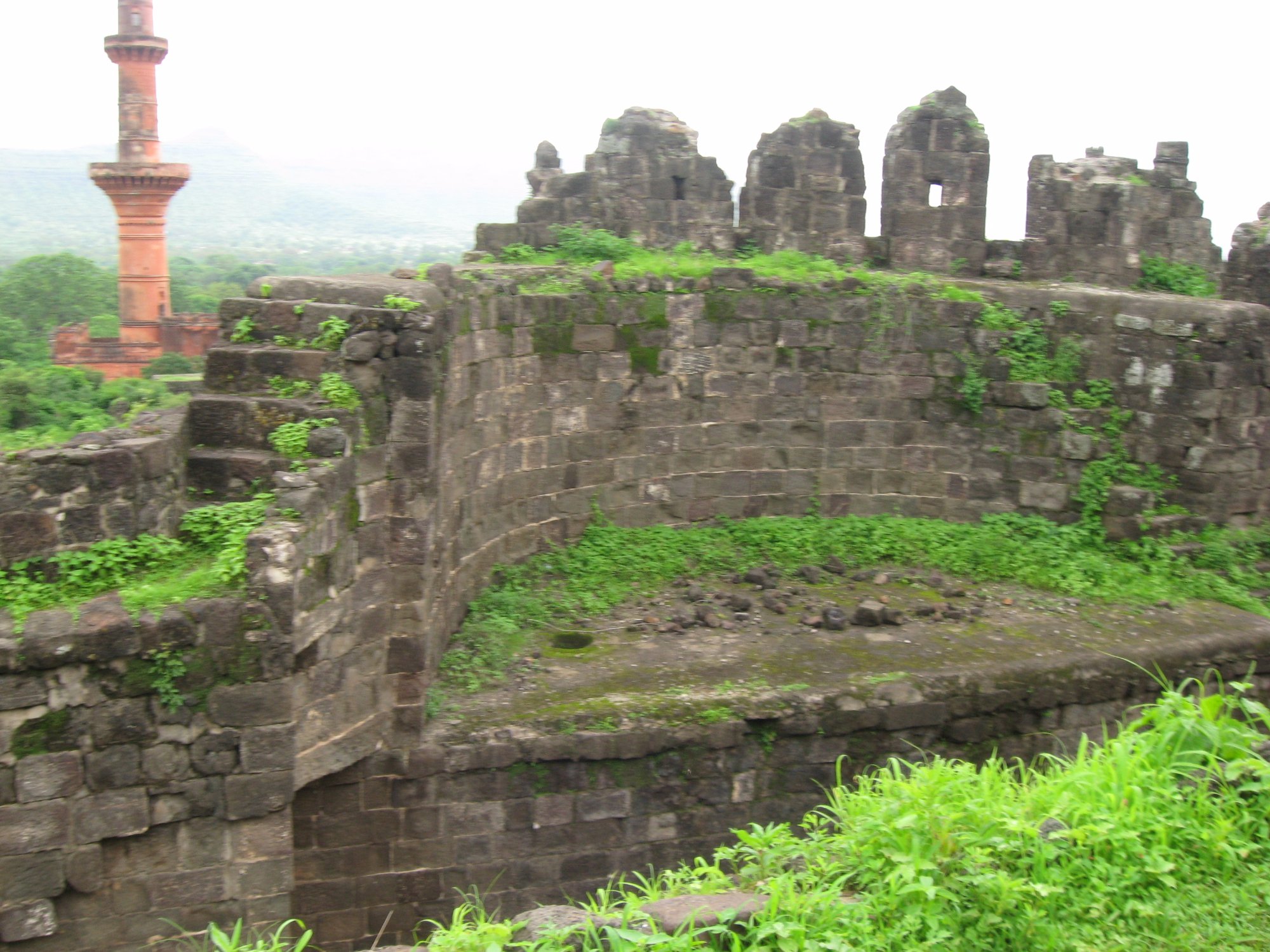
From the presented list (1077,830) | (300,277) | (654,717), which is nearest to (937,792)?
(1077,830)

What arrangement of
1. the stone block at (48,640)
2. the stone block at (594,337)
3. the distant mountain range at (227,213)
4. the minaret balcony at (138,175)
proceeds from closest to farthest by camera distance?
the stone block at (48,640)
the stone block at (594,337)
the minaret balcony at (138,175)
the distant mountain range at (227,213)

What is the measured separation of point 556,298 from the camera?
878 centimetres

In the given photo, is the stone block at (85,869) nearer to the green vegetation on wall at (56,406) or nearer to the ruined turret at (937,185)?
the green vegetation on wall at (56,406)

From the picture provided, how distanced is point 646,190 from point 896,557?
12.9 feet

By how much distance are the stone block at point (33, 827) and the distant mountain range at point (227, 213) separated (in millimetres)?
108937

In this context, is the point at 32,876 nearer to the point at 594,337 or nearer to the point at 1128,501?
the point at 594,337

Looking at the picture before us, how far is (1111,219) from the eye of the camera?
1054 centimetres

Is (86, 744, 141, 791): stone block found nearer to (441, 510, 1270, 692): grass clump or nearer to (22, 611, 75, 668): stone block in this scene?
(22, 611, 75, 668): stone block

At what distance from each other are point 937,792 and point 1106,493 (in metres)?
5.92

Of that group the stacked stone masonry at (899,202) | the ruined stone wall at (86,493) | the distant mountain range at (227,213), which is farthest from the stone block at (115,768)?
the distant mountain range at (227,213)

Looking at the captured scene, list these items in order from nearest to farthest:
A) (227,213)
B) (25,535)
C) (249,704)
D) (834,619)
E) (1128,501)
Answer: (25,535)
(249,704)
(834,619)
(1128,501)
(227,213)

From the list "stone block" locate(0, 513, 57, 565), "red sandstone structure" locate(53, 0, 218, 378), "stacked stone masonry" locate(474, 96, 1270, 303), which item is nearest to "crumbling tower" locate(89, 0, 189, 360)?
"red sandstone structure" locate(53, 0, 218, 378)

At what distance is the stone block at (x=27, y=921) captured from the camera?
193 inches

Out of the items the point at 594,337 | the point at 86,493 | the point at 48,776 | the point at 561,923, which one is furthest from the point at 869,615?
the point at 48,776
